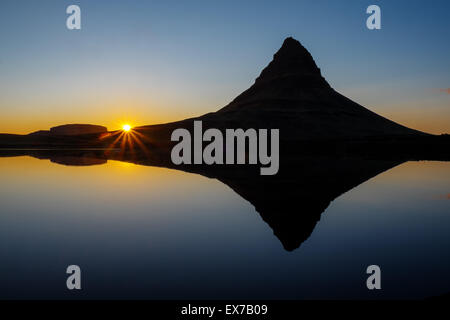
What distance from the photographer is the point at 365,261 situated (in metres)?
13.7

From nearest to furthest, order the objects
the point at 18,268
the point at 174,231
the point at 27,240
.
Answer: the point at 18,268 → the point at 27,240 → the point at 174,231

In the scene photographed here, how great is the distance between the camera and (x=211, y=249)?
1541cm

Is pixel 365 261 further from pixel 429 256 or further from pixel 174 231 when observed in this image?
pixel 174 231

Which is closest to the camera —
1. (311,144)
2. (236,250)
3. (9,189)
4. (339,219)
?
(236,250)

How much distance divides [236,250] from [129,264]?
13.5 feet

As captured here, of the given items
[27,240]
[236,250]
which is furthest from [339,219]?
[27,240]

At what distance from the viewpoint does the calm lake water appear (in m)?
11.2

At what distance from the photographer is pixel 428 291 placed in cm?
1087

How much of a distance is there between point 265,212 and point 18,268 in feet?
43.8

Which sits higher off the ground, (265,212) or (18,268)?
(265,212)

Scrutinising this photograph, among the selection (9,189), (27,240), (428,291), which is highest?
(9,189)

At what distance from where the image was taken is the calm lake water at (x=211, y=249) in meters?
11.2

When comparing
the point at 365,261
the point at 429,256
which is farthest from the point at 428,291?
the point at 429,256

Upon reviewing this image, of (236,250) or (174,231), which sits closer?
(236,250)
